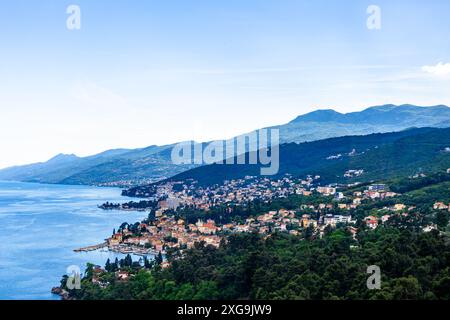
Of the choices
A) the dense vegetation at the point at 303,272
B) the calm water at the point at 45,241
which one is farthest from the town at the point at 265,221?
the dense vegetation at the point at 303,272

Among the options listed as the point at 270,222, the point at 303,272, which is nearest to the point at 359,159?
the point at 270,222

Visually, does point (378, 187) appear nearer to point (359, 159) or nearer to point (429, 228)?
point (429, 228)

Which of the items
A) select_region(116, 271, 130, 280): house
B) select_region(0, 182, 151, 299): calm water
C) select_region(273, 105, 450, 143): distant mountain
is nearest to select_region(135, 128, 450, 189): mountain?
select_region(0, 182, 151, 299): calm water

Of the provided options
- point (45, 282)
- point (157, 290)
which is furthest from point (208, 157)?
point (157, 290)

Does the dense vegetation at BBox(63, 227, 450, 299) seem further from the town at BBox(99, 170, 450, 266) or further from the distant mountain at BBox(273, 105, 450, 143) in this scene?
the distant mountain at BBox(273, 105, 450, 143)

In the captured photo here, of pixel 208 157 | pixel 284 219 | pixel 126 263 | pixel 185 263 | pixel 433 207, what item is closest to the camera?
pixel 185 263

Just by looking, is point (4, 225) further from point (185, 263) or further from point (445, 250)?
point (445, 250)
